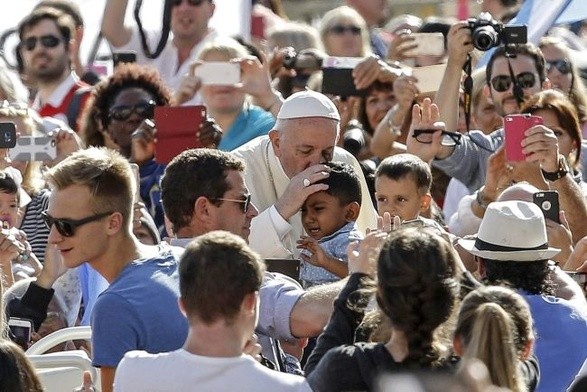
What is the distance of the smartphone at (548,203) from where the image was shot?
677 centimetres

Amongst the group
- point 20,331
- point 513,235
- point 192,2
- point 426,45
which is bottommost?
point 20,331

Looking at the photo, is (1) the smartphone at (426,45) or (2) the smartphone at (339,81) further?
(1) the smartphone at (426,45)

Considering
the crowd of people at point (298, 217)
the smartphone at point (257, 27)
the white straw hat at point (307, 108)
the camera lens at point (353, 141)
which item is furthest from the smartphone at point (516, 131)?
the smartphone at point (257, 27)

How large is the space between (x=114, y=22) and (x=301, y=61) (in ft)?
4.37

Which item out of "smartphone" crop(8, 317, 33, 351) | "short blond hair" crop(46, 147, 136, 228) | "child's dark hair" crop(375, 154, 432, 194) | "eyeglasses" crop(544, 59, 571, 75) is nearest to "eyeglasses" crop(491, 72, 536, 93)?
"eyeglasses" crop(544, 59, 571, 75)

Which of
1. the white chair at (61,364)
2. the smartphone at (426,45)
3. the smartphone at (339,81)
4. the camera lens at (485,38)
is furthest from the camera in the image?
the smartphone at (426,45)

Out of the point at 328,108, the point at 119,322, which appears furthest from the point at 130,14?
the point at 119,322

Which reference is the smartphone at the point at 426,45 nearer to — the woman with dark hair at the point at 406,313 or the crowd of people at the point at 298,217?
the crowd of people at the point at 298,217

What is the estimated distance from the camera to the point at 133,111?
891cm

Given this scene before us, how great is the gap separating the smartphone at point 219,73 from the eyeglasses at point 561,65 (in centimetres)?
177

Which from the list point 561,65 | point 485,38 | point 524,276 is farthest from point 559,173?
point 561,65

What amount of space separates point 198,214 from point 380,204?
161cm

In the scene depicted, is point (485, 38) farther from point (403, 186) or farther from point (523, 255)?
point (523, 255)

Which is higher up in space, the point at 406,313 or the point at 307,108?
the point at 307,108
